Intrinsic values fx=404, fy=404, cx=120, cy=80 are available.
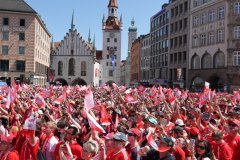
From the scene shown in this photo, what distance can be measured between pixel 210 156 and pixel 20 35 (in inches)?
2409

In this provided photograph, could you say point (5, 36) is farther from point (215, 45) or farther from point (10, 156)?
point (10, 156)

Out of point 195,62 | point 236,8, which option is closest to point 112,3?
point 195,62

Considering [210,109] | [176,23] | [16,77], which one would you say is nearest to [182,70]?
[176,23]

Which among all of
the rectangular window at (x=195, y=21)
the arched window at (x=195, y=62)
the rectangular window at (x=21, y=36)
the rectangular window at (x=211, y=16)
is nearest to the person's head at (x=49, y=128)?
the rectangular window at (x=211, y=16)

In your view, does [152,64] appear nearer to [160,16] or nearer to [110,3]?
[160,16]

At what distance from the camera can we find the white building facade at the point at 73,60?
3676 inches

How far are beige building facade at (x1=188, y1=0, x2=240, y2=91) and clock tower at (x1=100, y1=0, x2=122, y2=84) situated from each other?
5875cm

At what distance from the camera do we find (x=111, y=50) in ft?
379

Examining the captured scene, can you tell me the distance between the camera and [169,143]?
6.24m

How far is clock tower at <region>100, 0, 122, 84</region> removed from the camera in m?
116

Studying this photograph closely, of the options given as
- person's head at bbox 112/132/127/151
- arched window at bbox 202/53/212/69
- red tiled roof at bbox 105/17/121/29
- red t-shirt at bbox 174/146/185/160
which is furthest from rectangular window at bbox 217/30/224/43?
red tiled roof at bbox 105/17/121/29

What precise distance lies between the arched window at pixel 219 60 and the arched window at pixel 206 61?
3.83 feet

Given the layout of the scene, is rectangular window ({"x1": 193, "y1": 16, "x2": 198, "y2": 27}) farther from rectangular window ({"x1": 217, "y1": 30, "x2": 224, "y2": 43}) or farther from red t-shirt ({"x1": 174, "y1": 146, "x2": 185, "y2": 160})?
red t-shirt ({"x1": 174, "y1": 146, "x2": 185, "y2": 160})

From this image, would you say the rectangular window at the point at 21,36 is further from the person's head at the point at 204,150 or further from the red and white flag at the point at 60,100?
the person's head at the point at 204,150
